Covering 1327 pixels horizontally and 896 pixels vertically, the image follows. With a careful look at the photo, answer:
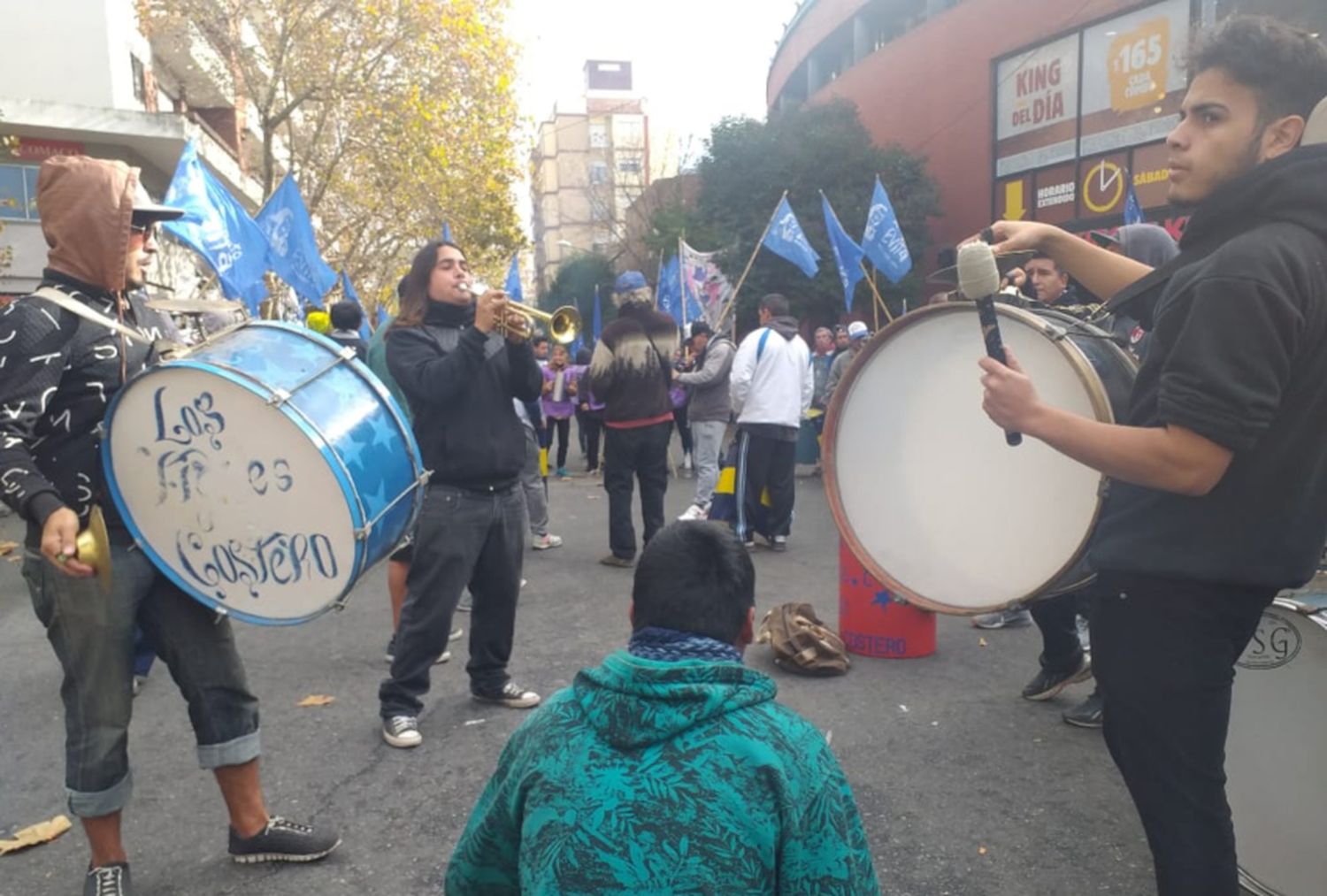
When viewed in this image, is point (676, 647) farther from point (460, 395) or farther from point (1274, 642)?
point (460, 395)

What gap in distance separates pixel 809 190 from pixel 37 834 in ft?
74.1

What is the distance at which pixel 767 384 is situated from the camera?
7398mm

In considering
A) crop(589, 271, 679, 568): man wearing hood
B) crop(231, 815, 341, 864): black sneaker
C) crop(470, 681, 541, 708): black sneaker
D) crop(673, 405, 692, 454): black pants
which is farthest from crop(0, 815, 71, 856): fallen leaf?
crop(673, 405, 692, 454): black pants

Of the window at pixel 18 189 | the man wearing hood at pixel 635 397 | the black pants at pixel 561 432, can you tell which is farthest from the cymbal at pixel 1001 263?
the window at pixel 18 189

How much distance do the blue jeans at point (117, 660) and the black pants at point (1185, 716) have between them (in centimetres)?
229

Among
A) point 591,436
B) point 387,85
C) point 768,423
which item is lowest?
point 591,436

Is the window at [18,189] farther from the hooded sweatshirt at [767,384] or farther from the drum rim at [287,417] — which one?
the drum rim at [287,417]

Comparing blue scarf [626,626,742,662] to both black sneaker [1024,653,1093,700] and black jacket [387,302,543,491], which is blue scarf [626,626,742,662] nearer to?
black jacket [387,302,543,491]

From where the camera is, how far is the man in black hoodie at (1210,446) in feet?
5.72

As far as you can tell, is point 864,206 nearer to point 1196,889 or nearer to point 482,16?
point 482,16

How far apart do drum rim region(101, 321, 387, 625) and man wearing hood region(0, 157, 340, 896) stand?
3cm

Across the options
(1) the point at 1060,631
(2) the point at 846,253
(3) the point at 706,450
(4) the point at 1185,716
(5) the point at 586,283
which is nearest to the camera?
(4) the point at 1185,716

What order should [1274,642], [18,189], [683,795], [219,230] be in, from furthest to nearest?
1. [18,189]
2. [219,230]
3. [1274,642]
4. [683,795]

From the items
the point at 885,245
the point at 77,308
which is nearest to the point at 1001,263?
the point at 77,308
